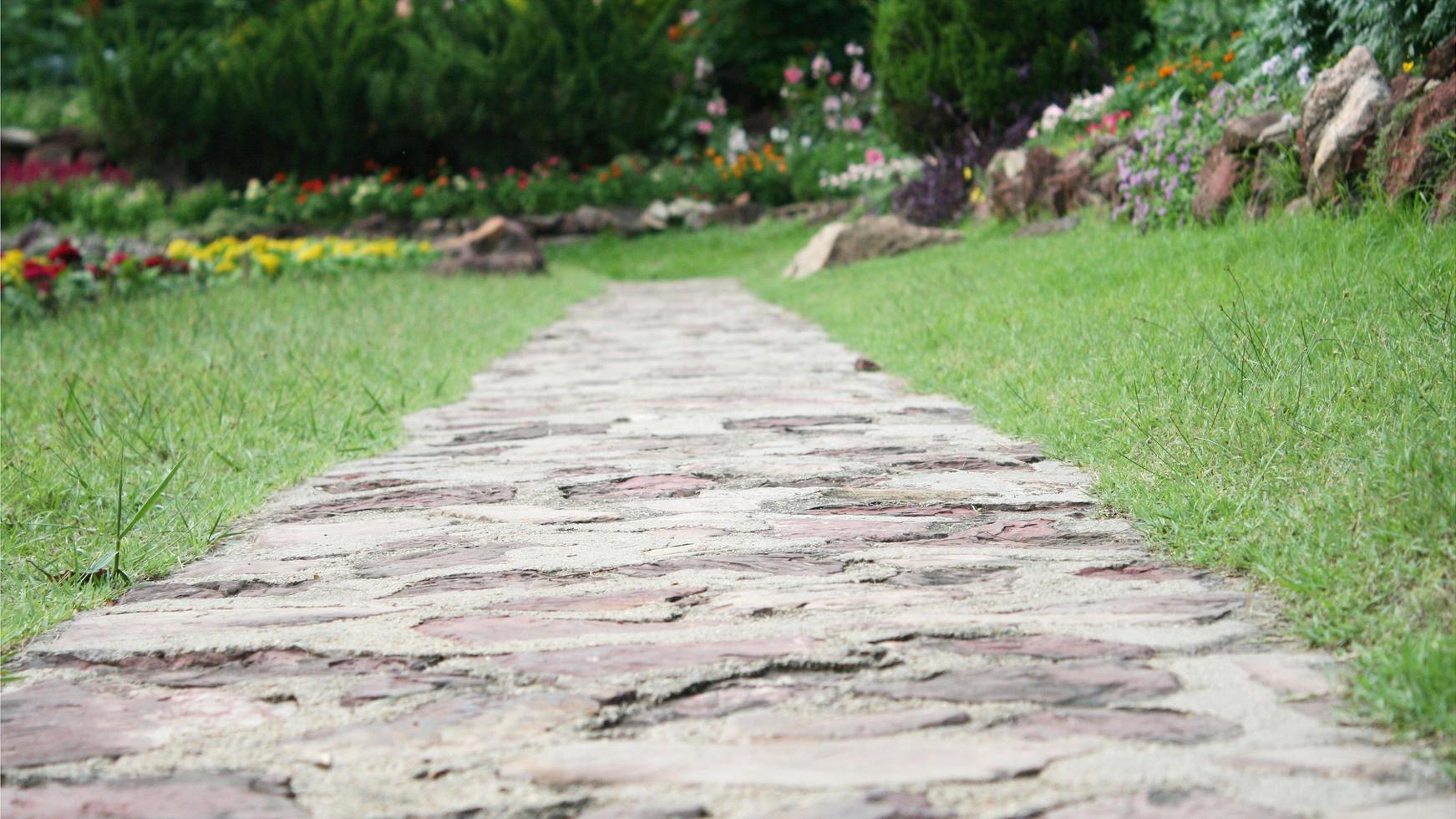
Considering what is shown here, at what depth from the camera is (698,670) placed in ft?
6.34

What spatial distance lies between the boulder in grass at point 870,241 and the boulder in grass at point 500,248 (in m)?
2.64

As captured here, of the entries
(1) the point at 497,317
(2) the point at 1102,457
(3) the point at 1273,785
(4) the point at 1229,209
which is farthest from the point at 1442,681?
(1) the point at 497,317

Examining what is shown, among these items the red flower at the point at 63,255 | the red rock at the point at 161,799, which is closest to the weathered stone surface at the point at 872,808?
the red rock at the point at 161,799

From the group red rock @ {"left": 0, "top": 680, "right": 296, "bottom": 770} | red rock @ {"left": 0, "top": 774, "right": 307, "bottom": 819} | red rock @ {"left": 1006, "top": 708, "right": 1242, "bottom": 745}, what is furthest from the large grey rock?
red rock @ {"left": 0, "top": 774, "right": 307, "bottom": 819}

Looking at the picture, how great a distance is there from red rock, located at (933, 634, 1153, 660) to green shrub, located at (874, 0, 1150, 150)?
9685 mm

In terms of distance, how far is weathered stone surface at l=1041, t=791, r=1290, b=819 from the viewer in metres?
1.44

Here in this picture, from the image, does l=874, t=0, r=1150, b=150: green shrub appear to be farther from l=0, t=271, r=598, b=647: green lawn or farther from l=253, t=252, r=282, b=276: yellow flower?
l=253, t=252, r=282, b=276: yellow flower

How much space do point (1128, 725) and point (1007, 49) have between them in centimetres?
1013

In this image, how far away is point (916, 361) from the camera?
5.25 metres

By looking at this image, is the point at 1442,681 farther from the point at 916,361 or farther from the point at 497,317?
the point at 497,317

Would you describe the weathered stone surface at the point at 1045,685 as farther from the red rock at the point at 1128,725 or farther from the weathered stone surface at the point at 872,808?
the weathered stone surface at the point at 872,808

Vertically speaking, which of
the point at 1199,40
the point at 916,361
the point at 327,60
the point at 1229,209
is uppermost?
the point at 327,60

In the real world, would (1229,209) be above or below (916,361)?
above

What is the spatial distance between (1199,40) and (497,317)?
586cm
